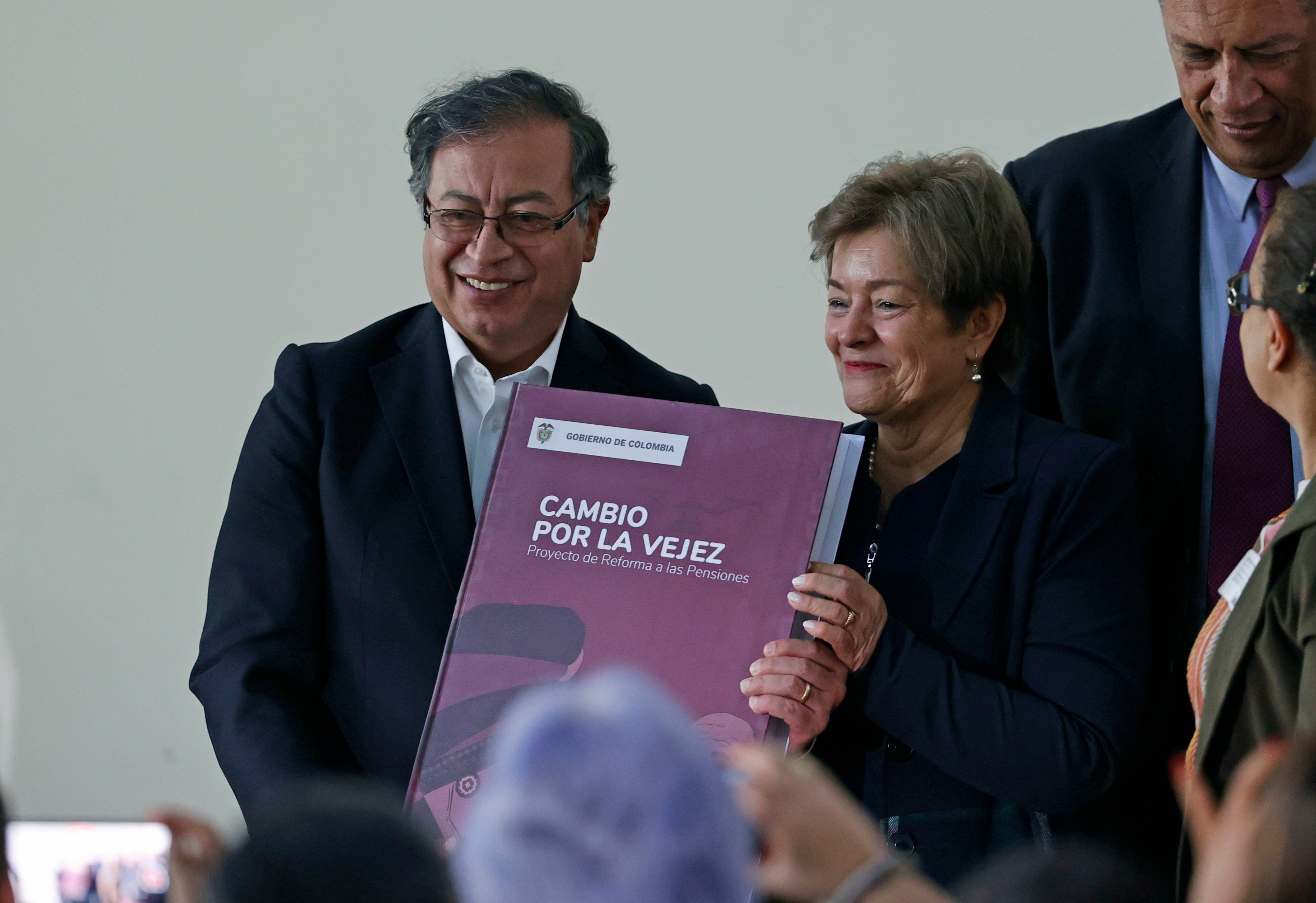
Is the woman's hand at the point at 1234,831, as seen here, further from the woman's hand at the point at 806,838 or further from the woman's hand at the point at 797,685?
the woman's hand at the point at 797,685

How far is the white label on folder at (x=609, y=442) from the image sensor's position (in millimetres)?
1883

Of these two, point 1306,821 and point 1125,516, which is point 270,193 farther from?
point 1306,821

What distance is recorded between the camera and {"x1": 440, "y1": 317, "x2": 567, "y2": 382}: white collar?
2.10 m

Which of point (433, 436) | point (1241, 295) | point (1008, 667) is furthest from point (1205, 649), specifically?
point (433, 436)

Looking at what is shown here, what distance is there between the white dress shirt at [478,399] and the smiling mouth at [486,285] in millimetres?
96

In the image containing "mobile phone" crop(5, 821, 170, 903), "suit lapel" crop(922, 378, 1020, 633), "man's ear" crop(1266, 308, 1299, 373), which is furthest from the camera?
"mobile phone" crop(5, 821, 170, 903)

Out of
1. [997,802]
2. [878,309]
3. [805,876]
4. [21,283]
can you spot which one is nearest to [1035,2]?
[878,309]

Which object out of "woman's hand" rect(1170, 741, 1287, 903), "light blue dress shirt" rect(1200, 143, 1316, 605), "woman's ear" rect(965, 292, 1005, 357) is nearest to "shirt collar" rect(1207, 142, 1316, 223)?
"light blue dress shirt" rect(1200, 143, 1316, 605)

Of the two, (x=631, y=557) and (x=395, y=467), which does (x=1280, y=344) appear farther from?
(x=395, y=467)

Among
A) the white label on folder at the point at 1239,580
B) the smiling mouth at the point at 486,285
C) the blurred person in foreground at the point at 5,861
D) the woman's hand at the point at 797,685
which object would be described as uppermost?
the smiling mouth at the point at 486,285

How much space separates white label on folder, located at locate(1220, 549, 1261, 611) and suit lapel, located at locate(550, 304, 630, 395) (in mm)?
902

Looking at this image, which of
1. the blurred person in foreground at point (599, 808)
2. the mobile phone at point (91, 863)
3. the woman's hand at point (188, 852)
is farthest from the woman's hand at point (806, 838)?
the mobile phone at point (91, 863)

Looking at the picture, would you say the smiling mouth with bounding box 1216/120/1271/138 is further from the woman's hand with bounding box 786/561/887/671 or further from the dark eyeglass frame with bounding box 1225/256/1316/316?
the woman's hand with bounding box 786/561/887/671

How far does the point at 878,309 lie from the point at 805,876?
133 centimetres
